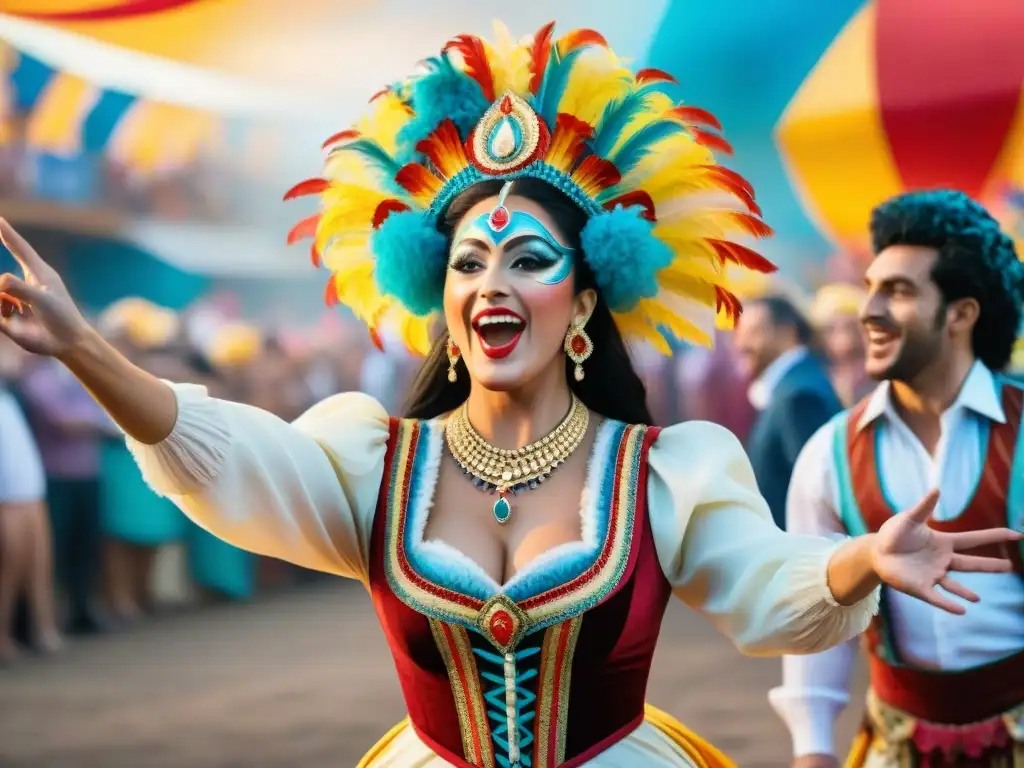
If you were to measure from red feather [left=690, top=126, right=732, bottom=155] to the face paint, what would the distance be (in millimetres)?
368

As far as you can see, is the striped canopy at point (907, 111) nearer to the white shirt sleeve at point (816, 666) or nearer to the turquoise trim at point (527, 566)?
the white shirt sleeve at point (816, 666)

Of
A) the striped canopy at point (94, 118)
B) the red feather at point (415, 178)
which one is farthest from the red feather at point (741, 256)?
the striped canopy at point (94, 118)

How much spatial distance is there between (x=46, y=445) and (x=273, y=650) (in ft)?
5.71

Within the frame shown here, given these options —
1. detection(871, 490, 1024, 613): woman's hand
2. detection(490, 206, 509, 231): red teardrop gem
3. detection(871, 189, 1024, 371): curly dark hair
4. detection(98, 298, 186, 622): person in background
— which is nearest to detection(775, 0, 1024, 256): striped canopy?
detection(871, 189, 1024, 371): curly dark hair

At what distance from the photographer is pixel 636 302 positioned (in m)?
2.73

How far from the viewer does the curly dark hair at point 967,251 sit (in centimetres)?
344

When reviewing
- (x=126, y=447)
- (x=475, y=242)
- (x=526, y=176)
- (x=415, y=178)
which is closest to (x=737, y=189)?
(x=526, y=176)

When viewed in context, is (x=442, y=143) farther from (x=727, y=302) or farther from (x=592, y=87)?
(x=727, y=302)

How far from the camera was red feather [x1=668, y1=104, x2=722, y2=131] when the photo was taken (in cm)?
278

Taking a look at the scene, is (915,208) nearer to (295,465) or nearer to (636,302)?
(636,302)

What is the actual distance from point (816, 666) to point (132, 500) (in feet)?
19.7

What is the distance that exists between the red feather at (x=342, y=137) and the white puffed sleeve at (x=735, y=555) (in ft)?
2.81

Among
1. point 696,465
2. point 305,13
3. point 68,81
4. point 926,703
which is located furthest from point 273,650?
point 696,465

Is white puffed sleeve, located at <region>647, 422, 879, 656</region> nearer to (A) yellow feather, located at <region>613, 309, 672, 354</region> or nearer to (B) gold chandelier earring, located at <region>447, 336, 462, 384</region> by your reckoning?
(A) yellow feather, located at <region>613, 309, 672, 354</region>
